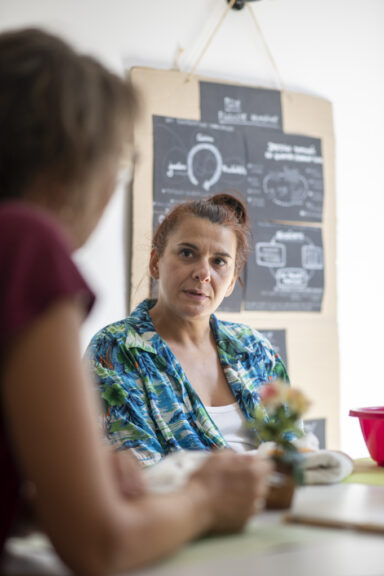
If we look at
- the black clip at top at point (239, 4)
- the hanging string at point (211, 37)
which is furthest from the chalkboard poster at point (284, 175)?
the black clip at top at point (239, 4)

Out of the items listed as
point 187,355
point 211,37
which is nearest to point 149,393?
point 187,355

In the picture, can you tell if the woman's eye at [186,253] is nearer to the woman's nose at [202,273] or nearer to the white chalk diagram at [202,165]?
the woman's nose at [202,273]

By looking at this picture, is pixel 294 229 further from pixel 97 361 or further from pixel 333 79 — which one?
pixel 97 361

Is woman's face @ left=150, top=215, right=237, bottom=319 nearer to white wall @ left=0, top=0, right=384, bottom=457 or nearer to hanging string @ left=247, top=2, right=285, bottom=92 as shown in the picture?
white wall @ left=0, top=0, right=384, bottom=457

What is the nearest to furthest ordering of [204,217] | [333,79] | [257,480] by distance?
[257,480] → [204,217] → [333,79]

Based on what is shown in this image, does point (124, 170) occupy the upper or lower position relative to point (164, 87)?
lower

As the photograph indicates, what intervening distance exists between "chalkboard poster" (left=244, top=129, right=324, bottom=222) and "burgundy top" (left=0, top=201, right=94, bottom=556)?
2.61 meters

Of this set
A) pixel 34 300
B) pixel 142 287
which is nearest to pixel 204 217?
pixel 142 287

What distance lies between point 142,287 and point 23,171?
217cm

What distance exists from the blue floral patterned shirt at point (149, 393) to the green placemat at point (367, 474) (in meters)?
0.36

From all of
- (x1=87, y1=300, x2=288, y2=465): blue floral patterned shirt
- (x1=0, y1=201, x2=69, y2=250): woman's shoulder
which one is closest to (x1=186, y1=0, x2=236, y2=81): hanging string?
(x1=87, y1=300, x2=288, y2=465): blue floral patterned shirt

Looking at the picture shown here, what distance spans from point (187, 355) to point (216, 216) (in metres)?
0.45

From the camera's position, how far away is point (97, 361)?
74.0 inches

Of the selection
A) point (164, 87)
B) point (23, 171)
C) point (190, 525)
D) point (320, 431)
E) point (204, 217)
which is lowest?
point (320, 431)
